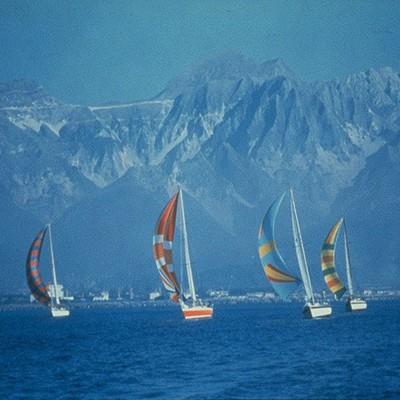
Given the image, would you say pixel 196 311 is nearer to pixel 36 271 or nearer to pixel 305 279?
pixel 305 279

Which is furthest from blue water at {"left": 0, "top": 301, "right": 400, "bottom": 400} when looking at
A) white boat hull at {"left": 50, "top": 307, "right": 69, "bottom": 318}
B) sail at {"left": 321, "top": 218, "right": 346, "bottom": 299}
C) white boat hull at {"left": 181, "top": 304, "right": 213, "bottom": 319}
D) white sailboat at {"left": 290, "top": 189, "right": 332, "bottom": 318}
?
white boat hull at {"left": 50, "top": 307, "right": 69, "bottom": 318}

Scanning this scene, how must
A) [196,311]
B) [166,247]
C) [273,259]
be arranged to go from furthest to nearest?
1. [196,311]
2. [166,247]
3. [273,259]

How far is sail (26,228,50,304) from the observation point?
5837 inches

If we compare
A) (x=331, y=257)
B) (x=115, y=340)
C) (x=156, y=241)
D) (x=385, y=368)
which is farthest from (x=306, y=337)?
(x=331, y=257)

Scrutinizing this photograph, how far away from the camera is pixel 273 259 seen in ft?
364

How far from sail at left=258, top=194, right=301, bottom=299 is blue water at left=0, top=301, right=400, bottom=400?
10892 millimetres

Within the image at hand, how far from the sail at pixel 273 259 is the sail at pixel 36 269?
147ft

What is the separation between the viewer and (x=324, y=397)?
49.2m

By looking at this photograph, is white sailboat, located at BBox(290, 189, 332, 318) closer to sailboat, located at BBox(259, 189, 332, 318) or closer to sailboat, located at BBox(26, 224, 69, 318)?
sailboat, located at BBox(259, 189, 332, 318)

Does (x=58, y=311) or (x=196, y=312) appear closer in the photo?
(x=196, y=312)

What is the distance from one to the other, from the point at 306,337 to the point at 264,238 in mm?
26546

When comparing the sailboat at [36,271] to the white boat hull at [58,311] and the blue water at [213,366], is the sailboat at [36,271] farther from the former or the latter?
the blue water at [213,366]

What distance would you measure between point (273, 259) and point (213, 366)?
4707 centimetres

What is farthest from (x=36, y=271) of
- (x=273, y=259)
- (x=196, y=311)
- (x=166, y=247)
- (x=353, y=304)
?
(x=273, y=259)
